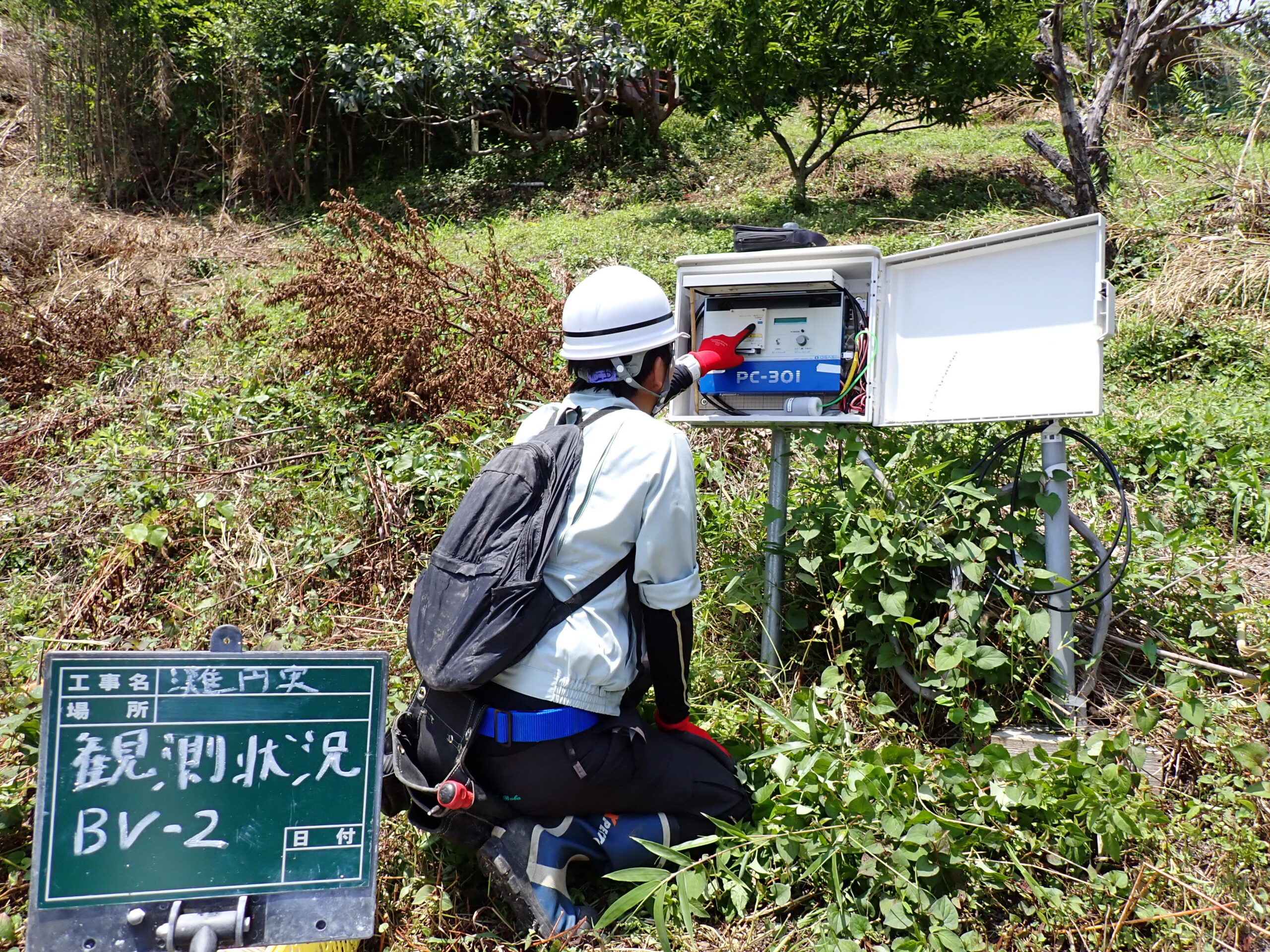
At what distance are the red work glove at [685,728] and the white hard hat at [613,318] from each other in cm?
103

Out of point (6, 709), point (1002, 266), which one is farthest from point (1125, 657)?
point (6, 709)

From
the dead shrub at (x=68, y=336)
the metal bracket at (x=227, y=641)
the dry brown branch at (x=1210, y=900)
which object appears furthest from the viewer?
the dead shrub at (x=68, y=336)

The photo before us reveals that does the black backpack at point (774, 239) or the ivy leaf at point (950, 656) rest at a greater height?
the black backpack at point (774, 239)

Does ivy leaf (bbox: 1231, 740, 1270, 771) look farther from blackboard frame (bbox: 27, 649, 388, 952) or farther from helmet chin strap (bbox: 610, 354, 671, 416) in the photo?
blackboard frame (bbox: 27, 649, 388, 952)

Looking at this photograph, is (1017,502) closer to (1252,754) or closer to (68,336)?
(1252,754)

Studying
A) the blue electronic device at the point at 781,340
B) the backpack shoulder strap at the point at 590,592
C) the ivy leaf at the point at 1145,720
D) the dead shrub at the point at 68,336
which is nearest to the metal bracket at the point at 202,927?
the backpack shoulder strap at the point at 590,592

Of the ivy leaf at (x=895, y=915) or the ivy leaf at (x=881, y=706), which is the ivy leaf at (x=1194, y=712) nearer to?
the ivy leaf at (x=881, y=706)

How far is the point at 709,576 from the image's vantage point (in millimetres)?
3459

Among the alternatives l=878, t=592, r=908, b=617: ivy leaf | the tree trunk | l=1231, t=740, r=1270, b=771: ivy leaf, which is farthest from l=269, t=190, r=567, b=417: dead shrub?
the tree trunk

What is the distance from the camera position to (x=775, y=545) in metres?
3.00

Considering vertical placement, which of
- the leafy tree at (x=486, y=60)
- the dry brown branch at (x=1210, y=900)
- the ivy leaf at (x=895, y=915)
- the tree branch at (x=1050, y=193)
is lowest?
the ivy leaf at (x=895, y=915)

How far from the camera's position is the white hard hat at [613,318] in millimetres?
2420

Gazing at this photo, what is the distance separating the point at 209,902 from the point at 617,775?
952mm

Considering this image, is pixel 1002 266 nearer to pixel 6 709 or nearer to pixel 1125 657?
pixel 1125 657
